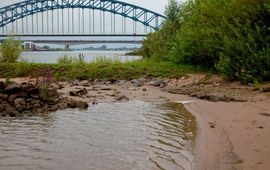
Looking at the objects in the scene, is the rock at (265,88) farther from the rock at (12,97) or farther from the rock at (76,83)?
the rock at (76,83)

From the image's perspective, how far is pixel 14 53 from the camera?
30656mm

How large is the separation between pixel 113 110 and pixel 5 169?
616 centimetres

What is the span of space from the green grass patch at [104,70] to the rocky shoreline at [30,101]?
23.3 ft

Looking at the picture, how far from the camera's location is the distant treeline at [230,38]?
53.1 ft

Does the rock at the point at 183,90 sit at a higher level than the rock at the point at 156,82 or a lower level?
lower

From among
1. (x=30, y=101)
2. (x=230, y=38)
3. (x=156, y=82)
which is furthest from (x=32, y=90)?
(x=230, y=38)

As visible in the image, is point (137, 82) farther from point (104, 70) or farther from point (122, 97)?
point (122, 97)

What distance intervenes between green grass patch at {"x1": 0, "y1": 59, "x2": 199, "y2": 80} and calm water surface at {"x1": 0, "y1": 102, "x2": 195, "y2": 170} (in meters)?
9.59

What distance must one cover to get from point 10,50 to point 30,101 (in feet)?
62.8

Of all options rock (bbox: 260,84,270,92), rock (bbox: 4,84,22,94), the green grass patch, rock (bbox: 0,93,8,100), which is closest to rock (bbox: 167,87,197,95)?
rock (bbox: 260,84,270,92)

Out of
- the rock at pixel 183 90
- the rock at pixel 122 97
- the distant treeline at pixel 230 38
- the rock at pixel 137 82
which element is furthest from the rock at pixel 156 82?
the rock at pixel 122 97

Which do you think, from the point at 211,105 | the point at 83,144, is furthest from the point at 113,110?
the point at 83,144

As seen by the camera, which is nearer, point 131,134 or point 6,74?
point 131,134

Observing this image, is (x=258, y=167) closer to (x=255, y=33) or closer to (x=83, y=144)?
(x=83, y=144)
